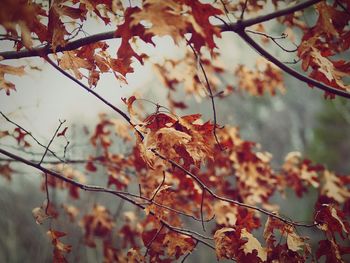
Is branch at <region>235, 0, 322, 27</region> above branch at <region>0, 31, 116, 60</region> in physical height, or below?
above

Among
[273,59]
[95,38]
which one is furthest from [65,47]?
[273,59]

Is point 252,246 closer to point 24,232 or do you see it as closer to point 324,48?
point 324,48

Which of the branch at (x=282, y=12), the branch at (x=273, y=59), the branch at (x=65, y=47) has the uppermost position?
the branch at (x=282, y=12)

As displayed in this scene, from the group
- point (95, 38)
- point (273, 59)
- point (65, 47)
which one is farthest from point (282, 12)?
point (65, 47)

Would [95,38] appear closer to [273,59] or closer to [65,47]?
[65,47]

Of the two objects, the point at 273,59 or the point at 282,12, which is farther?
the point at 273,59

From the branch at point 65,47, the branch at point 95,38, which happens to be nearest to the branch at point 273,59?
the branch at point 95,38

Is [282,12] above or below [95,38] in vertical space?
above

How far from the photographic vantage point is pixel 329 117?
1290cm

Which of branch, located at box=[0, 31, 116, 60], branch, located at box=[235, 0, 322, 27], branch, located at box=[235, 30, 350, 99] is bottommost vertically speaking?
branch, located at box=[0, 31, 116, 60]

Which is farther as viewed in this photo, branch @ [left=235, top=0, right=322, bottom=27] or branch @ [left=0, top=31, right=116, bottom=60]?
branch @ [left=0, top=31, right=116, bottom=60]

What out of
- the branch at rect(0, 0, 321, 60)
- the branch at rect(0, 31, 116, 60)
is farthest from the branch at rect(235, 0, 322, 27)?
the branch at rect(0, 31, 116, 60)

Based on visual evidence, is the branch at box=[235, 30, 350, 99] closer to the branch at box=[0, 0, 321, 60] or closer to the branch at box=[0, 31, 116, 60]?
the branch at box=[0, 0, 321, 60]

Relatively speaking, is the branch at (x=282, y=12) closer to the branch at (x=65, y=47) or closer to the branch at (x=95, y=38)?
the branch at (x=95, y=38)
